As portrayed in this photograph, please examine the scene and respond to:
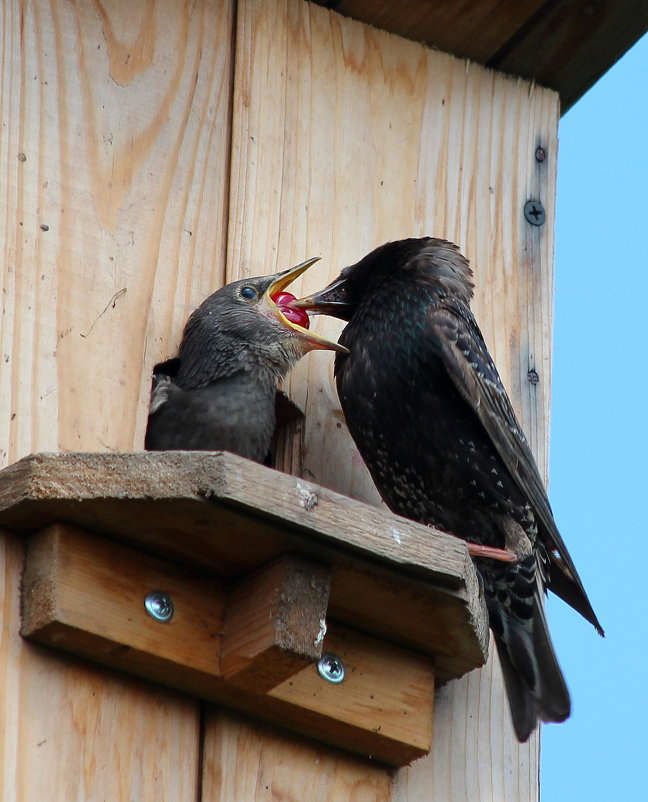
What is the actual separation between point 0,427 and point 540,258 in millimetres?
1563

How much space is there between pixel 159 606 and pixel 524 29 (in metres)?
1.97

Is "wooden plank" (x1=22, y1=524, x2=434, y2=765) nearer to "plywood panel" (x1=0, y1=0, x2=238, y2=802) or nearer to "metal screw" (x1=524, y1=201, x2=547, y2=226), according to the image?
"plywood panel" (x1=0, y1=0, x2=238, y2=802)

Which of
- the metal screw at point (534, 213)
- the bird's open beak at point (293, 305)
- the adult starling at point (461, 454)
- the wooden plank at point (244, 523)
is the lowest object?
the wooden plank at point (244, 523)

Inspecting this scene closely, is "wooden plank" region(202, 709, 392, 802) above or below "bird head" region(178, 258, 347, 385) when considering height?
below

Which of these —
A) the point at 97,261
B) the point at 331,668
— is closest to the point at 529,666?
the point at 331,668

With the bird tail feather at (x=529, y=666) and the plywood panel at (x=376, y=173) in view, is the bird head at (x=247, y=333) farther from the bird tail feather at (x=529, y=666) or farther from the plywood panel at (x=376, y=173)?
the bird tail feather at (x=529, y=666)

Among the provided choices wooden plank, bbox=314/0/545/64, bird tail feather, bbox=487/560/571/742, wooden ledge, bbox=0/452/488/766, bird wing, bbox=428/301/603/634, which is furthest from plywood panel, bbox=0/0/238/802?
bird tail feather, bbox=487/560/571/742

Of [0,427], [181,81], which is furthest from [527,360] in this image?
[0,427]

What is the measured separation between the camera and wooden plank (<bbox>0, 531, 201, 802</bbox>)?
9.04ft

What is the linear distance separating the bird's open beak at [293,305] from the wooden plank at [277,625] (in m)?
0.88

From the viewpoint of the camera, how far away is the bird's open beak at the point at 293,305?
143 inches

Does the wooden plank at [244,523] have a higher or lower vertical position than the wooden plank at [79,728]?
higher

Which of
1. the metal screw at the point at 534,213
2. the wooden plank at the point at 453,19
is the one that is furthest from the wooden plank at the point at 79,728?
the wooden plank at the point at 453,19

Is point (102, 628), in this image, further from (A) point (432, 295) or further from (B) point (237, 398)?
(A) point (432, 295)
